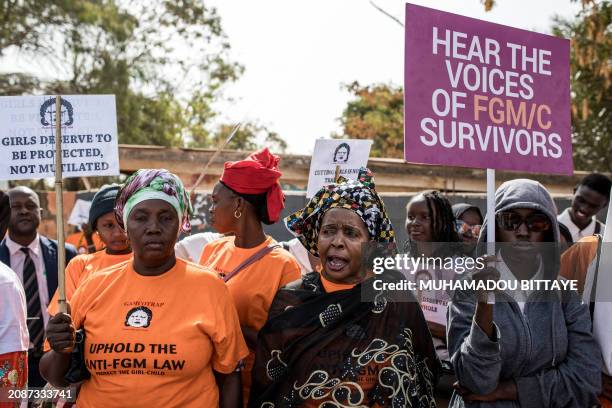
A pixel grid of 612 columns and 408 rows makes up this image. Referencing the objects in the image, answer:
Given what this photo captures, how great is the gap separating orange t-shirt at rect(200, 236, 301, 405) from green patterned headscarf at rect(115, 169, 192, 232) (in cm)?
55

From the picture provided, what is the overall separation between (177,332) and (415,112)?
4.44ft

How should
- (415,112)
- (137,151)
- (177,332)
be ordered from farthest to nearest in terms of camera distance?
1. (137,151)
2. (415,112)
3. (177,332)

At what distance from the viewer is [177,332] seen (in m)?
2.92

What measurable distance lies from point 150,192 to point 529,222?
162cm

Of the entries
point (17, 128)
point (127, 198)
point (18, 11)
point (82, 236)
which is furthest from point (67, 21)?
point (127, 198)

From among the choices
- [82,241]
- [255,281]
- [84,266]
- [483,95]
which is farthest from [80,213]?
[483,95]

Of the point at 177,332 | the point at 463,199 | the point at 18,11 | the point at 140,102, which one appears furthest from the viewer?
the point at 140,102

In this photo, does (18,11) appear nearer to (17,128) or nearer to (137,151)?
(137,151)

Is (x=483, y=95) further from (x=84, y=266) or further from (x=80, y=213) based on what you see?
(x=80, y=213)

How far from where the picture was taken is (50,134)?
182 inches

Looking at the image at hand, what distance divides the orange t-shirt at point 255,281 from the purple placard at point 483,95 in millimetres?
959

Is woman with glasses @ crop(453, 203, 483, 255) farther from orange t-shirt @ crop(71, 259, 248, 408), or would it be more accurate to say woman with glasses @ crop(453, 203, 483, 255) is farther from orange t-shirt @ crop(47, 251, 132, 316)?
orange t-shirt @ crop(71, 259, 248, 408)

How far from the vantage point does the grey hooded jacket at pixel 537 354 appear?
2.91m

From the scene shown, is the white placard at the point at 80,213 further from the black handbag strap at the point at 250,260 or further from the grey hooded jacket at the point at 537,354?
the grey hooded jacket at the point at 537,354
